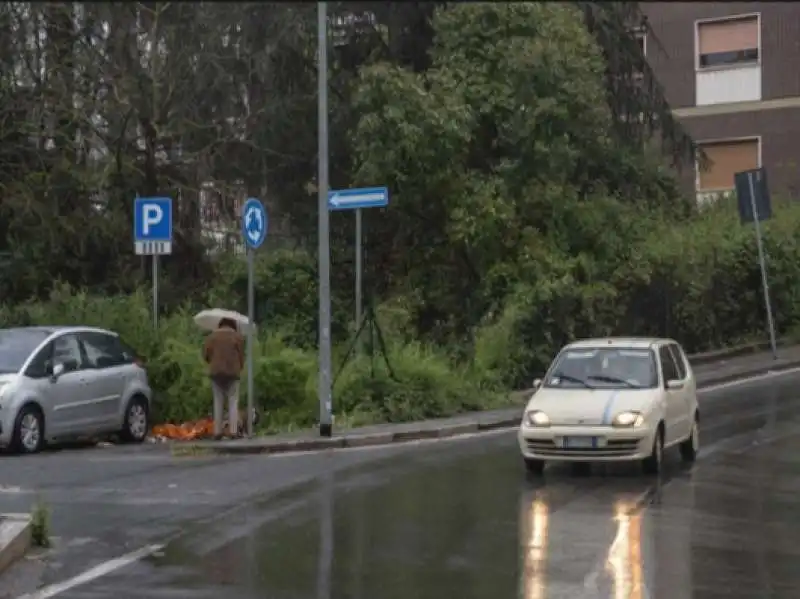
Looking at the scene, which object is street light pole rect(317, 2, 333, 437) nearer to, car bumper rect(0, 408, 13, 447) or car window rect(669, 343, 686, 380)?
car bumper rect(0, 408, 13, 447)

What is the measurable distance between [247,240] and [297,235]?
11.3 meters

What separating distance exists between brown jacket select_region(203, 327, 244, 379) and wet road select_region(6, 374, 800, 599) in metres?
1.88

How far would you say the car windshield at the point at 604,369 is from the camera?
15625mm

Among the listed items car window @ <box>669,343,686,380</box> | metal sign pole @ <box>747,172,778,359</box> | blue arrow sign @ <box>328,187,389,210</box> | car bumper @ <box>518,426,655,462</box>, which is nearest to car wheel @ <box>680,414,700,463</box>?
car window @ <box>669,343,686,380</box>

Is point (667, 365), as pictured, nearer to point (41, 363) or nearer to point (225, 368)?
point (225, 368)

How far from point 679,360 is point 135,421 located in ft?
26.0

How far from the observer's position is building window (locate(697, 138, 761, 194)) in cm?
4138

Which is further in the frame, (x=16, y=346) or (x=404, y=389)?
(x=404, y=389)

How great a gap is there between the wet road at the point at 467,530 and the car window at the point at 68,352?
81.8 inches

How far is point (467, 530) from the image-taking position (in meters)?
11.7

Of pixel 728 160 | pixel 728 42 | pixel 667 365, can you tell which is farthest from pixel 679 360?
pixel 728 42

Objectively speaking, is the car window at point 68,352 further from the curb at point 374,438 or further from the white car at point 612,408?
the white car at point 612,408

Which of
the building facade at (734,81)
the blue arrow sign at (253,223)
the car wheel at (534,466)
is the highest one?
the building facade at (734,81)

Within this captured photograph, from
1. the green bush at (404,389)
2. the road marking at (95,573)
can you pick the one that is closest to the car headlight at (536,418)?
the road marking at (95,573)
